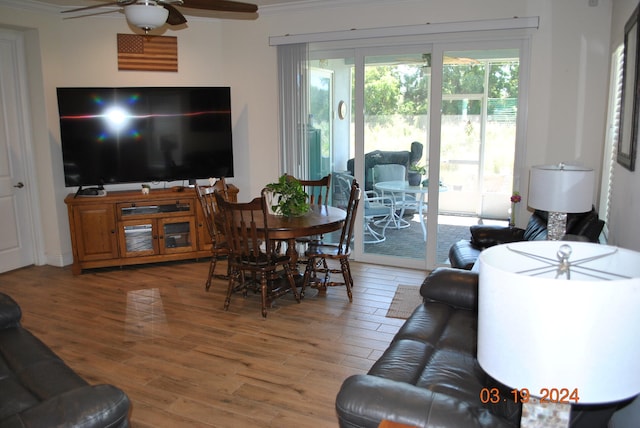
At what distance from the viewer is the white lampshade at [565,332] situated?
101cm

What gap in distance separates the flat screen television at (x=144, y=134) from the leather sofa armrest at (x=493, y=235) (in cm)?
295

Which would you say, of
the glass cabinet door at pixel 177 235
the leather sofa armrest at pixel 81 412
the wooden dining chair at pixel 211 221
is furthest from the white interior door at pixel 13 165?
the leather sofa armrest at pixel 81 412

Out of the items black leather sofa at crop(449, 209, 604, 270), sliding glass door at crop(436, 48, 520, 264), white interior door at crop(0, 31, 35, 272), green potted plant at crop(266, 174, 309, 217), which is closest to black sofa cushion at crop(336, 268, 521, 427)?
black leather sofa at crop(449, 209, 604, 270)

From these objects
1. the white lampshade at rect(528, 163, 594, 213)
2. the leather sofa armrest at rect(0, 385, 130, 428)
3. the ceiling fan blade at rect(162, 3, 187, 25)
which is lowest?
the leather sofa armrest at rect(0, 385, 130, 428)

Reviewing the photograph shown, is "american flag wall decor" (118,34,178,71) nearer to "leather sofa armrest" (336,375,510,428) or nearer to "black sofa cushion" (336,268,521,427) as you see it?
"black sofa cushion" (336,268,521,427)

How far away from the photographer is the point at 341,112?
218 inches

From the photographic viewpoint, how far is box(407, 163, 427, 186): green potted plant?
5230 mm

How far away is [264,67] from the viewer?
5781 mm

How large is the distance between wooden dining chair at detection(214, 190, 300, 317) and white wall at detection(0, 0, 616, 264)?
192cm

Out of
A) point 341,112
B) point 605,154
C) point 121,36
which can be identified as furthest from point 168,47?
point 605,154

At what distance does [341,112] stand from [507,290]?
462 cm

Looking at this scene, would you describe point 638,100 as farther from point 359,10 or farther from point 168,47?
point 168,47

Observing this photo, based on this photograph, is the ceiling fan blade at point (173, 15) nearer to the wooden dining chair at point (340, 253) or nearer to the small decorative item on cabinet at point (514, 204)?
the wooden dining chair at point (340, 253)

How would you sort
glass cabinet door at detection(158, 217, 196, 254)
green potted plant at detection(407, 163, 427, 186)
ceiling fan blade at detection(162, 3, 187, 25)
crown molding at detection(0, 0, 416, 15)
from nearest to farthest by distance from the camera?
ceiling fan blade at detection(162, 3, 187, 25)
crown molding at detection(0, 0, 416, 15)
green potted plant at detection(407, 163, 427, 186)
glass cabinet door at detection(158, 217, 196, 254)
